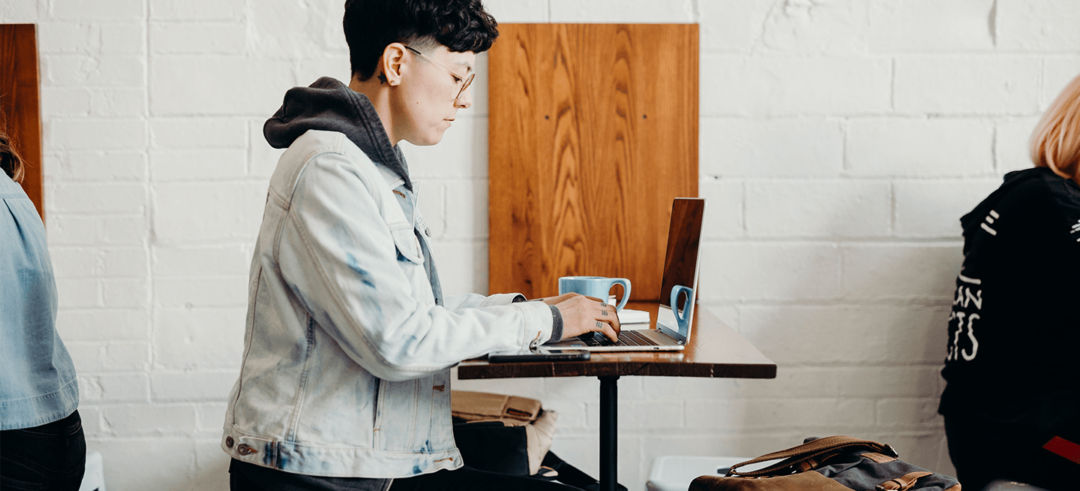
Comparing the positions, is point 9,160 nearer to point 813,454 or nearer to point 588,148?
point 588,148

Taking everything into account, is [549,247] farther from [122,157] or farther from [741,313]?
[122,157]

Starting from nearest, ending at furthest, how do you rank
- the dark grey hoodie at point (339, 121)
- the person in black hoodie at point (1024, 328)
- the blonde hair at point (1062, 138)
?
1. the dark grey hoodie at point (339, 121)
2. the person in black hoodie at point (1024, 328)
3. the blonde hair at point (1062, 138)

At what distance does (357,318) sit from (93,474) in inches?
47.5

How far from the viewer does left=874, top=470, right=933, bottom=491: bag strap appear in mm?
980

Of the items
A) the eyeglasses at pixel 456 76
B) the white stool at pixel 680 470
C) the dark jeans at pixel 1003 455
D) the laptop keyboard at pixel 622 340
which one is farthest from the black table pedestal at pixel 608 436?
the dark jeans at pixel 1003 455

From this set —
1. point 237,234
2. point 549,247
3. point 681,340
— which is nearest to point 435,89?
point 681,340

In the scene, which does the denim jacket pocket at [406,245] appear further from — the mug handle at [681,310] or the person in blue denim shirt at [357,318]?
the mug handle at [681,310]

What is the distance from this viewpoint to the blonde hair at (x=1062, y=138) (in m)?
1.44

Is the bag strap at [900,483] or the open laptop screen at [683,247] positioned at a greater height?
the open laptop screen at [683,247]

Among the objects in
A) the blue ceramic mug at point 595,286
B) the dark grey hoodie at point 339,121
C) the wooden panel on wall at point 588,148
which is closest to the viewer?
the dark grey hoodie at point 339,121

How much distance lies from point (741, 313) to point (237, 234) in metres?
1.25

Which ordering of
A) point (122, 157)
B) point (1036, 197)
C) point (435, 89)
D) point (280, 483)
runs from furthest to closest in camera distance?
point (122, 157), point (1036, 197), point (435, 89), point (280, 483)

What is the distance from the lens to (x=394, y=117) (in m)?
1.04

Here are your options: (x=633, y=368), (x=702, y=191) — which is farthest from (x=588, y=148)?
(x=633, y=368)
